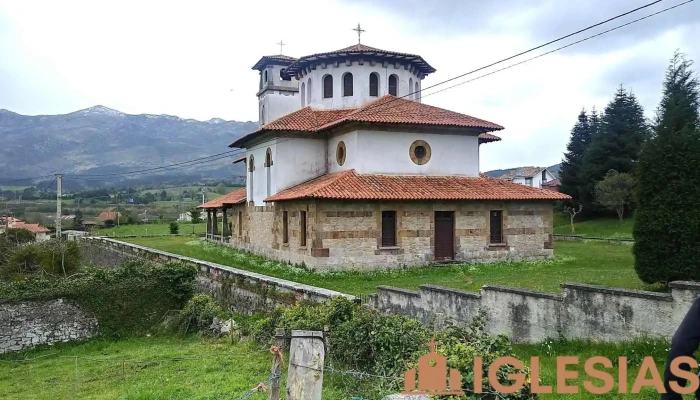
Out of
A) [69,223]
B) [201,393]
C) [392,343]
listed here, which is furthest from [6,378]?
[69,223]

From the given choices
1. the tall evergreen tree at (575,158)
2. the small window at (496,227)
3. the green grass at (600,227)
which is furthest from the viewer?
the tall evergreen tree at (575,158)

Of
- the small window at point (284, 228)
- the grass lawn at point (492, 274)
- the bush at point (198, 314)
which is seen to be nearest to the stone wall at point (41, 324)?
the bush at point (198, 314)

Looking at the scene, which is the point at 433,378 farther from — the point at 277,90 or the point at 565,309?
the point at 277,90

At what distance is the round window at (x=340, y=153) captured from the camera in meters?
24.9

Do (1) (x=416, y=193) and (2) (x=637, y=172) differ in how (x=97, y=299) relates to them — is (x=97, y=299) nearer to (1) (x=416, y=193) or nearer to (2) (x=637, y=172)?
(1) (x=416, y=193)

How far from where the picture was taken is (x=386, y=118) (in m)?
23.5

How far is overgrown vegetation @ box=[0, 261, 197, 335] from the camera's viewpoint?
17.5m

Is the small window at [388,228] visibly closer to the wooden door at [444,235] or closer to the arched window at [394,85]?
the wooden door at [444,235]

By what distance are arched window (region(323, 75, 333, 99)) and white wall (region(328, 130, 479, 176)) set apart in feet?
13.8

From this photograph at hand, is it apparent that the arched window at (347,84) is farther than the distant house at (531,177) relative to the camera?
No

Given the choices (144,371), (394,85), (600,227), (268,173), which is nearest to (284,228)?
(268,173)

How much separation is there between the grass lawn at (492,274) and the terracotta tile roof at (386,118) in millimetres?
6414

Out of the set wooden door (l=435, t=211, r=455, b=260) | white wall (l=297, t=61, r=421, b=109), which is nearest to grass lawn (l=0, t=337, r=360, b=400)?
wooden door (l=435, t=211, r=455, b=260)

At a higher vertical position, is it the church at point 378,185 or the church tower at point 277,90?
the church tower at point 277,90
